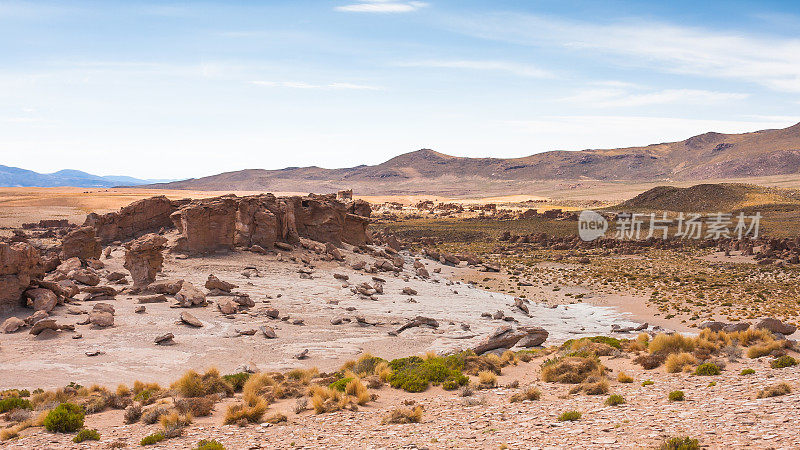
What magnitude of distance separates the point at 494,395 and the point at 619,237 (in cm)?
6680

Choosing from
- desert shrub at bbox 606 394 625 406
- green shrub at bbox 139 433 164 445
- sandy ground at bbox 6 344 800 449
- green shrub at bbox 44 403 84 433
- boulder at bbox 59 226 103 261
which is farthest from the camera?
boulder at bbox 59 226 103 261

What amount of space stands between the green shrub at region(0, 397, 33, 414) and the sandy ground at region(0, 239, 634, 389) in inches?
108

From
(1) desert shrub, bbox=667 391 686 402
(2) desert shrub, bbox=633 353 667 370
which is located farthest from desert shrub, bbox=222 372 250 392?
(2) desert shrub, bbox=633 353 667 370

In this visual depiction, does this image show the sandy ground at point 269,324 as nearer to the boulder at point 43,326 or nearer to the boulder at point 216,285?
the boulder at point 43,326

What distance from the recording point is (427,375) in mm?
16734

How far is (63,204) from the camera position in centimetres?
12212

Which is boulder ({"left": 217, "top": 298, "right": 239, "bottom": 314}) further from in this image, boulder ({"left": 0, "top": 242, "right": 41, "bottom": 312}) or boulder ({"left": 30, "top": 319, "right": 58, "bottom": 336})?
boulder ({"left": 0, "top": 242, "right": 41, "bottom": 312})

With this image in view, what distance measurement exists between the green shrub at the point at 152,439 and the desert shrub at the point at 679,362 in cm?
1368

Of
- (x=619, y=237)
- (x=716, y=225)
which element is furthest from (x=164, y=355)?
(x=716, y=225)

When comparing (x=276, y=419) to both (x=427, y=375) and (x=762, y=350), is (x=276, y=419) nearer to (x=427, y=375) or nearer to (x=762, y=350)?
(x=427, y=375)

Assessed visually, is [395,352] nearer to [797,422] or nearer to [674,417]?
[674,417]

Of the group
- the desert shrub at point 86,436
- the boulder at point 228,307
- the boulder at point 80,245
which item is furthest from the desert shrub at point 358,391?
the boulder at point 80,245

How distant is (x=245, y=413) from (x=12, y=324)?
13642 millimetres

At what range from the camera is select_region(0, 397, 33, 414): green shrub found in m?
14.6
